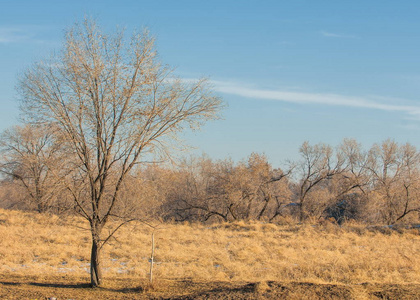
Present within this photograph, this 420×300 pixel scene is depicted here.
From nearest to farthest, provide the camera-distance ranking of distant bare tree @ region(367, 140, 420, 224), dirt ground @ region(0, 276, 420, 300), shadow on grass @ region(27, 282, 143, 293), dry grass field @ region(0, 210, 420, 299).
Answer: dirt ground @ region(0, 276, 420, 300) < dry grass field @ region(0, 210, 420, 299) < shadow on grass @ region(27, 282, 143, 293) < distant bare tree @ region(367, 140, 420, 224)

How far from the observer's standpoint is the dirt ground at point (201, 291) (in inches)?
287

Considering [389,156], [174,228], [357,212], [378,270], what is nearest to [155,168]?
[378,270]

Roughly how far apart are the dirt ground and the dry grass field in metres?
0.02

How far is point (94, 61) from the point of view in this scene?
822cm

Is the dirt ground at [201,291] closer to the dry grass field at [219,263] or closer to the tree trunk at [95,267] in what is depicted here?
the dry grass field at [219,263]

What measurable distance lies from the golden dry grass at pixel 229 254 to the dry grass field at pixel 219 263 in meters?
0.03

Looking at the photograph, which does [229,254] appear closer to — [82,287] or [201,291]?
[201,291]

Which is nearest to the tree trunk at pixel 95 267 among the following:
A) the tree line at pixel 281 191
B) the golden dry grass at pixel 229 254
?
the golden dry grass at pixel 229 254

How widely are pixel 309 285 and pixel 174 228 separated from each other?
1564 cm

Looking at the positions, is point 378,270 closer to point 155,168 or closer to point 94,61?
point 155,168

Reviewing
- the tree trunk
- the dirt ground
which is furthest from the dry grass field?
the tree trunk

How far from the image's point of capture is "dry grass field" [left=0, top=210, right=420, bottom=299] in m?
7.77

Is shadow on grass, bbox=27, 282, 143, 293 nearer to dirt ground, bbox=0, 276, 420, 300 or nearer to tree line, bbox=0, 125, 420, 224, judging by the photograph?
dirt ground, bbox=0, 276, 420, 300

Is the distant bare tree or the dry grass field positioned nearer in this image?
the dry grass field
